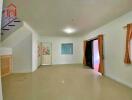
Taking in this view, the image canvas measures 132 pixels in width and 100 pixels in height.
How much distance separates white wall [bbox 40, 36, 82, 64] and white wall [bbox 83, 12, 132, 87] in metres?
4.93

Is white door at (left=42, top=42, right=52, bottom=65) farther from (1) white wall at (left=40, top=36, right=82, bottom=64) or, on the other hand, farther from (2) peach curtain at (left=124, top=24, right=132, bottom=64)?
(2) peach curtain at (left=124, top=24, right=132, bottom=64)

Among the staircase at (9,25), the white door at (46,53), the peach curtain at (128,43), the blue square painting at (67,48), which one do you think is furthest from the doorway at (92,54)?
the staircase at (9,25)

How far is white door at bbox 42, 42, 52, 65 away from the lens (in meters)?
10.3

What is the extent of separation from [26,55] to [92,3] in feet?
15.3

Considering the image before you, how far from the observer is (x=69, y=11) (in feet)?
13.7

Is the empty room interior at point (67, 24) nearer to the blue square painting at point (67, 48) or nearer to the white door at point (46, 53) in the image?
the blue square painting at point (67, 48)

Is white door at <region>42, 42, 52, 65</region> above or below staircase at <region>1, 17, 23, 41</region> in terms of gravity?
below

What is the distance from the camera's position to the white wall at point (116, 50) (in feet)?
14.4

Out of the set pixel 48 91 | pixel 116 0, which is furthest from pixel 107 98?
pixel 116 0

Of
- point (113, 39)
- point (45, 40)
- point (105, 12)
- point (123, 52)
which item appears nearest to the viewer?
point (105, 12)

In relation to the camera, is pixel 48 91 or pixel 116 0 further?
pixel 48 91

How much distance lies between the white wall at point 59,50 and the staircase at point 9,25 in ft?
15.1

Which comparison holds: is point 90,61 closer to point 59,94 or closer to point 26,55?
point 26,55

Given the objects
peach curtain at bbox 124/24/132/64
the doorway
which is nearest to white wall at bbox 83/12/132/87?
peach curtain at bbox 124/24/132/64
